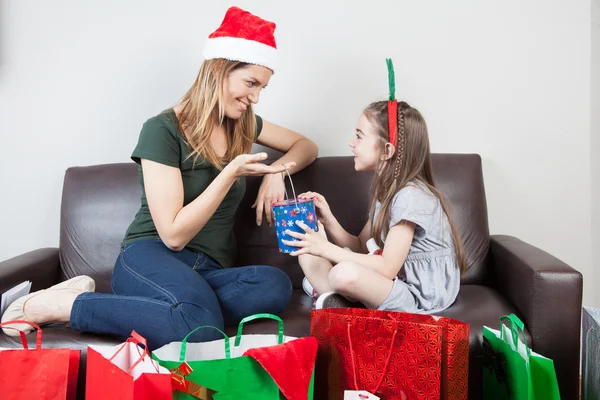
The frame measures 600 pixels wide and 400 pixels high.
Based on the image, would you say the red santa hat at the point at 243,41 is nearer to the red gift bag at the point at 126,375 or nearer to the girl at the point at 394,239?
the girl at the point at 394,239

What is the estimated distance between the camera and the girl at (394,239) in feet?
5.46

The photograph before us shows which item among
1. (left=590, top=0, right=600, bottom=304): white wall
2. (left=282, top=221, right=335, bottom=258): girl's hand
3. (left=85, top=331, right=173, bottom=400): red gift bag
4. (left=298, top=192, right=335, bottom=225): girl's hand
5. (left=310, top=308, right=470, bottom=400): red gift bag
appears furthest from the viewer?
(left=590, top=0, right=600, bottom=304): white wall

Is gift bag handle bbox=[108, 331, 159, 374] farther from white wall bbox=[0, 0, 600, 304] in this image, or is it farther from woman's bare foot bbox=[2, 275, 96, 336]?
white wall bbox=[0, 0, 600, 304]

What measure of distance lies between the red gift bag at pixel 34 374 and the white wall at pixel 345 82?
1.18 m

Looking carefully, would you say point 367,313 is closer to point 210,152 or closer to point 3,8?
point 210,152

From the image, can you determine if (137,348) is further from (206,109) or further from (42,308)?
(206,109)

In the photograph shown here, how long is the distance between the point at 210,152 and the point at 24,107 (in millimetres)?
1051

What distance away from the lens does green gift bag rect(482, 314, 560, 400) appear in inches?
51.6

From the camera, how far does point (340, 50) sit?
7.72 ft

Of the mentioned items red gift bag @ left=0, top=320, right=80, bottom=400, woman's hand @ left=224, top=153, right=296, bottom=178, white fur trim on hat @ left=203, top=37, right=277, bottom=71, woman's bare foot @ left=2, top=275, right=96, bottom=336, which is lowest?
red gift bag @ left=0, top=320, right=80, bottom=400

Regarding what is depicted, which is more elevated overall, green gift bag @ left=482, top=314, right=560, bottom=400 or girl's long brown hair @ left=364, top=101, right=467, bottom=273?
girl's long brown hair @ left=364, top=101, right=467, bottom=273

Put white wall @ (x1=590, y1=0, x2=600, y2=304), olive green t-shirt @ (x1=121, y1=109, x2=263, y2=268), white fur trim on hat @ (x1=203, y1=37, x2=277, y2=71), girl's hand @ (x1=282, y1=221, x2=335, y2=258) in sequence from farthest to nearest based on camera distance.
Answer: white wall @ (x1=590, y1=0, x2=600, y2=304)
white fur trim on hat @ (x1=203, y1=37, x2=277, y2=71)
olive green t-shirt @ (x1=121, y1=109, x2=263, y2=268)
girl's hand @ (x1=282, y1=221, x2=335, y2=258)

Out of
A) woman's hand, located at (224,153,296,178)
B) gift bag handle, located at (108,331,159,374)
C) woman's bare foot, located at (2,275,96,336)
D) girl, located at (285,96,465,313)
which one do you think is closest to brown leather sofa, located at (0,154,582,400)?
girl, located at (285,96,465,313)

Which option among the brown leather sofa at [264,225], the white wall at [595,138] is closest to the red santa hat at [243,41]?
the brown leather sofa at [264,225]
